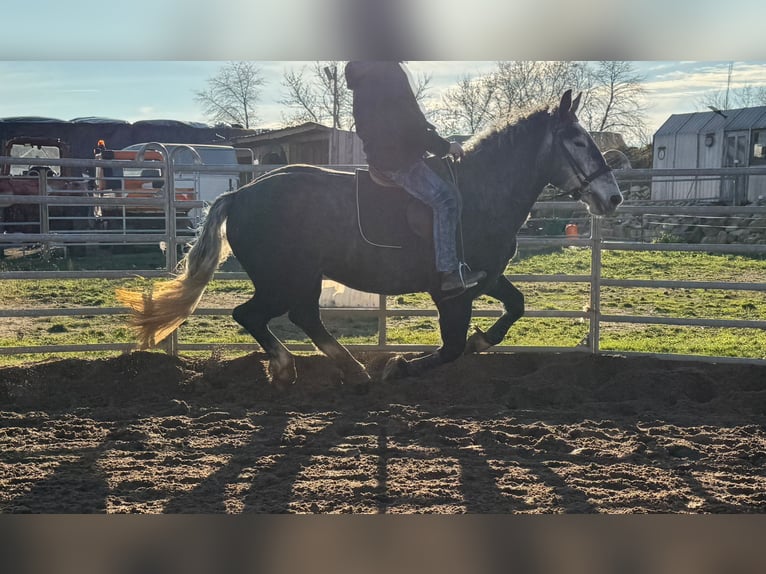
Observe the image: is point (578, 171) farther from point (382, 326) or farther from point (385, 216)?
point (382, 326)

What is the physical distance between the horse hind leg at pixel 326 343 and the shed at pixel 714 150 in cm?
1755

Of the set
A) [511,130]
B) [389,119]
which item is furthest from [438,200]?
[511,130]

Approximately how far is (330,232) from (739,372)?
324 cm

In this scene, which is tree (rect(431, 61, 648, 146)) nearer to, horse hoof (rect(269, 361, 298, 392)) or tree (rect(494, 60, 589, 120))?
tree (rect(494, 60, 589, 120))

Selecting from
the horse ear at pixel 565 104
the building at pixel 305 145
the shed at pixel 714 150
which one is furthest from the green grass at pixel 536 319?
the shed at pixel 714 150

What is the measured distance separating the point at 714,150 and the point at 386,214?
938 inches

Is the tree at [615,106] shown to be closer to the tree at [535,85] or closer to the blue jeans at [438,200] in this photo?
the tree at [535,85]

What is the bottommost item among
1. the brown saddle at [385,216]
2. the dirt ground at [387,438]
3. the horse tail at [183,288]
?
the dirt ground at [387,438]

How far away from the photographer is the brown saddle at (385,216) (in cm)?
549

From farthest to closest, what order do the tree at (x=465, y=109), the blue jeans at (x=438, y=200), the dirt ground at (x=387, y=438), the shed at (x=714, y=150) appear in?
1. the shed at (x=714, y=150)
2. the tree at (x=465, y=109)
3. the blue jeans at (x=438, y=200)
4. the dirt ground at (x=387, y=438)

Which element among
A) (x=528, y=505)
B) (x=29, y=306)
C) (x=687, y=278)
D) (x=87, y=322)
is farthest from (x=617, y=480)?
(x=687, y=278)

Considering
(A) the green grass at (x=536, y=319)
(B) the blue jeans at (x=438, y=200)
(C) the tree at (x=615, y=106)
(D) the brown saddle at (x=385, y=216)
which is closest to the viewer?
(B) the blue jeans at (x=438, y=200)

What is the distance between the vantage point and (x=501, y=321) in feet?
20.0

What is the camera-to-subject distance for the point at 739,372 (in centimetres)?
602
